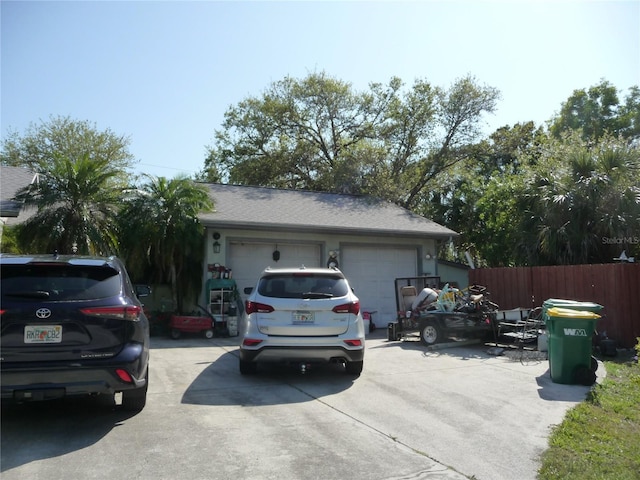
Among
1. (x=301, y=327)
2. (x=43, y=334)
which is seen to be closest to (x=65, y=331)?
(x=43, y=334)

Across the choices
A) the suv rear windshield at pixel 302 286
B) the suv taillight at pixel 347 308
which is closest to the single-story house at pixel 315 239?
the suv rear windshield at pixel 302 286

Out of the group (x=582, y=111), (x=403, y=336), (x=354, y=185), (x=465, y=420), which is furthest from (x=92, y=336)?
(x=582, y=111)

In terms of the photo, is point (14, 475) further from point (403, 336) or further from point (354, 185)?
point (354, 185)

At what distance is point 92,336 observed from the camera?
5152mm

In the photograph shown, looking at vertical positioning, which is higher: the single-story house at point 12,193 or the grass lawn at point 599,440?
the single-story house at point 12,193

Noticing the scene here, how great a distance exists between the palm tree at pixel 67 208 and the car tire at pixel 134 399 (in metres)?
6.80

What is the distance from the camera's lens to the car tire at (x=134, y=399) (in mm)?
5758

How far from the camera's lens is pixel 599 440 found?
5.27 meters

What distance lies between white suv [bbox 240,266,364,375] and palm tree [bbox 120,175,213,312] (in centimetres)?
607

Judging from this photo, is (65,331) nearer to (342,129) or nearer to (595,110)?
(342,129)

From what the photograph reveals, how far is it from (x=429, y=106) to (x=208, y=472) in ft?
90.6

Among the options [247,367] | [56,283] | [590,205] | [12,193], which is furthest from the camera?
[590,205]

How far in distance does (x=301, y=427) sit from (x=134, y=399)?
6.17ft

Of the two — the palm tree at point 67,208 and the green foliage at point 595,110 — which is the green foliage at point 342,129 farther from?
the palm tree at point 67,208
